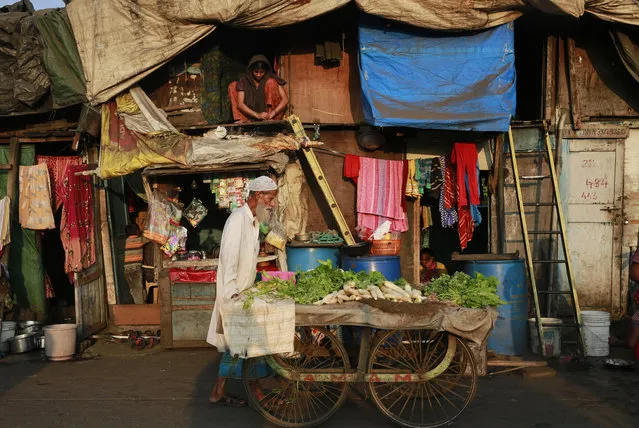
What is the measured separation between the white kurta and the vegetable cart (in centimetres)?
63

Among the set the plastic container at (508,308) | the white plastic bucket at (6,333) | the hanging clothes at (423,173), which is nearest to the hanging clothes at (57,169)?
the white plastic bucket at (6,333)

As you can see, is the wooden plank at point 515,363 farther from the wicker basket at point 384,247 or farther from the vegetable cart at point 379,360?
the wicker basket at point 384,247

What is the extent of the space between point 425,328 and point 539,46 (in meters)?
5.91

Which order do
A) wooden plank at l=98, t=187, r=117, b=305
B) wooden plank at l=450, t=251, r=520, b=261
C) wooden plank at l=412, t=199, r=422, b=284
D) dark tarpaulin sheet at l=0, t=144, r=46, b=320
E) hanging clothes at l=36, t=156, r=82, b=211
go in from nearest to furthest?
1. wooden plank at l=450, t=251, r=520, b=261
2. hanging clothes at l=36, t=156, r=82, b=211
3. wooden plank at l=412, t=199, r=422, b=284
4. dark tarpaulin sheet at l=0, t=144, r=46, b=320
5. wooden plank at l=98, t=187, r=117, b=305

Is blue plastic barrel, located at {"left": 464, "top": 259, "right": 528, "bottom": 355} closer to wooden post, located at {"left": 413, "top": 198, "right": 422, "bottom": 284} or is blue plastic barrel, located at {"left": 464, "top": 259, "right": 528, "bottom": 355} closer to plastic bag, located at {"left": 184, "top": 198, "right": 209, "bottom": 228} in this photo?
wooden post, located at {"left": 413, "top": 198, "right": 422, "bottom": 284}

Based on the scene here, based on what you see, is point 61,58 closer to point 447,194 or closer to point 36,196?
point 36,196

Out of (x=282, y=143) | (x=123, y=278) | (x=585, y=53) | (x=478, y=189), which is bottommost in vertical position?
(x=123, y=278)

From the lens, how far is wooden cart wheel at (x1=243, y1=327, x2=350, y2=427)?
18.5 feet

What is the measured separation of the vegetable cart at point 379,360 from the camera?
18.0 ft

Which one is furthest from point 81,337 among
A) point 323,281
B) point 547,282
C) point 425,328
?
point 547,282

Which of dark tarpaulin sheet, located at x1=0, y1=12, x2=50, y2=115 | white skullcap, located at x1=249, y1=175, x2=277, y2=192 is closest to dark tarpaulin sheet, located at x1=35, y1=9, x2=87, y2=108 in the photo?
dark tarpaulin sheet, located at x1=0, y1=12, x2=50, y2=115

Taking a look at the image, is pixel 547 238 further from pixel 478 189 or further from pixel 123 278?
pixel 123 278

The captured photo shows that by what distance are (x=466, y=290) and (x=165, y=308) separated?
443 centimetres

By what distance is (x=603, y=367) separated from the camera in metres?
7.54
